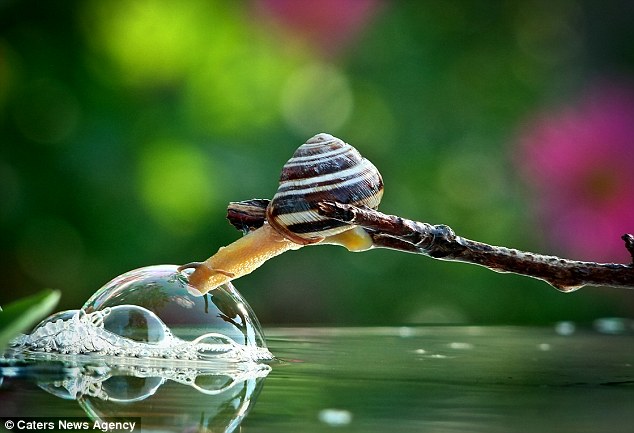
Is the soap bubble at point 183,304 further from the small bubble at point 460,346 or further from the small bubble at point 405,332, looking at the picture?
the small bubble at point 405,332

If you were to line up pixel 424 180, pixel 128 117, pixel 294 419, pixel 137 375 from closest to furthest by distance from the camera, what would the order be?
pixel 294 419, pixel 137 375, pixel 128 117, pixel 424 180

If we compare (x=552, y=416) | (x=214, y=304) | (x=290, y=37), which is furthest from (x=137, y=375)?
(x=290, y=37)

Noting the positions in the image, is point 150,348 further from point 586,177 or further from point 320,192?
point 586,177

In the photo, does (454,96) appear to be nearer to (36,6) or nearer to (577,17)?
(577,17)

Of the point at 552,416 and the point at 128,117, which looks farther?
the point at 128,117

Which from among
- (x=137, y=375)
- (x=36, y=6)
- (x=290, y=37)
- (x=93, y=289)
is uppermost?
(x=290, y=37)

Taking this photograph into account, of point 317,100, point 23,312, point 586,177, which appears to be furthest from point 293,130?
point 23,312

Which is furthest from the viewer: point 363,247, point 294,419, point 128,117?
point 128,117

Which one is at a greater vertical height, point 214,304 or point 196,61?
point 196,61
